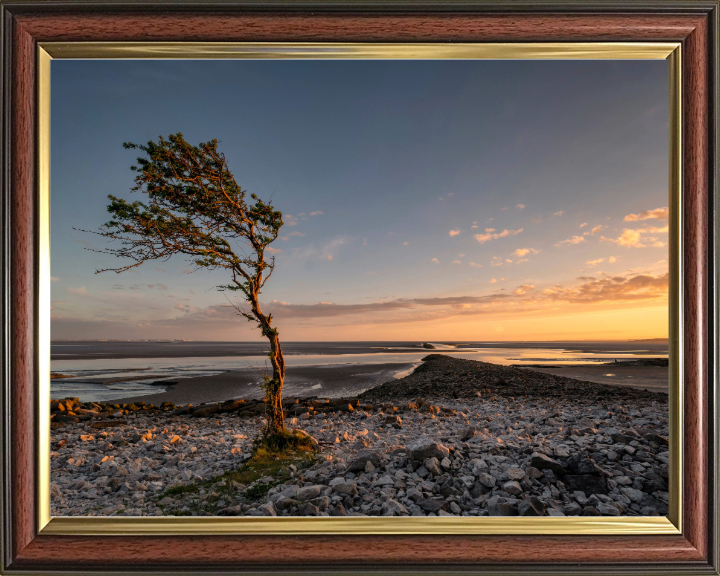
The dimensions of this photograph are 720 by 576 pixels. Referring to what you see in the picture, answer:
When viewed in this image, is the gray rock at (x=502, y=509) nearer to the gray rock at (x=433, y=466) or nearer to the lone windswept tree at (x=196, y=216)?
the gray rock at (x=433, y=466)

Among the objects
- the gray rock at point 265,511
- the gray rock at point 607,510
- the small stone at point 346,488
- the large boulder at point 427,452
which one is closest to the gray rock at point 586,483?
the gray rock at point 607,510

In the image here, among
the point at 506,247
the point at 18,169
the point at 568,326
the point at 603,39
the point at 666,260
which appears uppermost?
the point at 603,39

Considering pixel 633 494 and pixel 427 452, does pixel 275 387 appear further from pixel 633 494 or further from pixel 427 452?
pixel 633 494

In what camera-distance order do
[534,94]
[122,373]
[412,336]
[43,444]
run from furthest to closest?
[122,373] < [412,336] < [534,94] < [43,444]

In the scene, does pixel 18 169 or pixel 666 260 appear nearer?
pixel 18 169

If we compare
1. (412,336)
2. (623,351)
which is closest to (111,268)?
(412,336)

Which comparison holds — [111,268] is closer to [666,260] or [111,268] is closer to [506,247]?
[506,247]

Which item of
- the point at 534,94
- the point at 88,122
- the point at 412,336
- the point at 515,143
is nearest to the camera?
the point at 88,122
